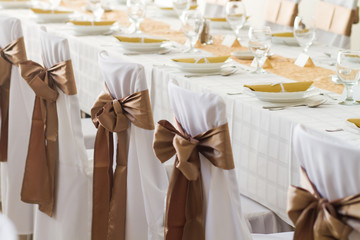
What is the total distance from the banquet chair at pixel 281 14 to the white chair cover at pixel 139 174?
2.46 metres

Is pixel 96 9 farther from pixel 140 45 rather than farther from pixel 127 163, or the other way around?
pixel 127 163

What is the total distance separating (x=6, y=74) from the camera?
2.93 m

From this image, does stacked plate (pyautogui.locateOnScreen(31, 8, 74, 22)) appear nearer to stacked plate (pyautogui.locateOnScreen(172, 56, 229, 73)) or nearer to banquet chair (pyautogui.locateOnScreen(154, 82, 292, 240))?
stacked plate (pyautogui.locateOnScreen(172, 56, 229, 73))

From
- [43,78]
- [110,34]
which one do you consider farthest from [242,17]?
[43,78]

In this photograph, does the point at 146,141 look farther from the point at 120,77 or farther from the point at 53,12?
the point at 53,12

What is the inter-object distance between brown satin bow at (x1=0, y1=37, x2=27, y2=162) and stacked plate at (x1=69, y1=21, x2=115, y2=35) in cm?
76

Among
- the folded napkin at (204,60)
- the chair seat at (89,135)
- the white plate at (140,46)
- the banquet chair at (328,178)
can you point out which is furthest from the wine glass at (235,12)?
the banquet chair at (328,178)

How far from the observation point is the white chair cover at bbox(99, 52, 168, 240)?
219 cm

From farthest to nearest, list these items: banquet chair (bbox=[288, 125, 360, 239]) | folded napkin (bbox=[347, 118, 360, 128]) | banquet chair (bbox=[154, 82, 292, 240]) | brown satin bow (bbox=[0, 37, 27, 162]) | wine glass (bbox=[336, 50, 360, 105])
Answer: brown satin bow (bbox=[0, 37, 27, 162]) → wine glass (bbox=[336, 50, 360, 105]) → folded napkin (bbox=[347, 118, 360, 128]) → banquet chair (bbox=[154, 82, 292, 240]) → banquet chair (bbox=[288, 125, 360, 239])

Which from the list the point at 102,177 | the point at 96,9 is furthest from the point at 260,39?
the point at 96,9

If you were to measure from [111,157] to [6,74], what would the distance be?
2.89 feet

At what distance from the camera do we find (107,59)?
7.39ft

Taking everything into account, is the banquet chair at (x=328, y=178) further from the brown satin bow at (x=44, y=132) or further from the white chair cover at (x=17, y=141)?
the white chair cover at (x=17, y=141)
